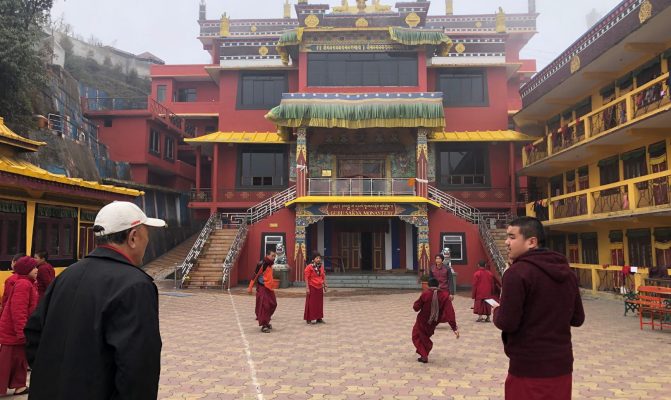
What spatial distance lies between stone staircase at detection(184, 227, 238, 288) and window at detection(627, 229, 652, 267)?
1546cm

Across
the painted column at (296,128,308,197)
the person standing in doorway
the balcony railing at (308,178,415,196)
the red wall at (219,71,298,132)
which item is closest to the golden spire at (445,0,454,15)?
the red wall at (219,71,298,132)

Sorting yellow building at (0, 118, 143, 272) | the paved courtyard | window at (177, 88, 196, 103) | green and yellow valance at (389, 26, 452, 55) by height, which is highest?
window at (177, 88, 196, 103)

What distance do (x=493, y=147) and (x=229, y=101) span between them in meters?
14.4

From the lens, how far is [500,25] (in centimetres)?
3000

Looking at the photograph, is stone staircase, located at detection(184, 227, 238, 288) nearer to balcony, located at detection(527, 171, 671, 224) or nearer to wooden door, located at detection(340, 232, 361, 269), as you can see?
wooden door, located at detection(340, 232, 361, 269)

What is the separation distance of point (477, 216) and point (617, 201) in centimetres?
798

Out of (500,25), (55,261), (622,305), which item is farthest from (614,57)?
(55,261)

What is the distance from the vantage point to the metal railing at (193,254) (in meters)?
20.9

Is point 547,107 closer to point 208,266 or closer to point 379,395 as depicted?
point 208,266

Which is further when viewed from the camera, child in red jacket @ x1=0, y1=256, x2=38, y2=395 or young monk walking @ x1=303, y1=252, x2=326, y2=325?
young monk walking @ x1=303, y1=252, x2=326, y2=325

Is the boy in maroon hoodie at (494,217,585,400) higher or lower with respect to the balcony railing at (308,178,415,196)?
lower

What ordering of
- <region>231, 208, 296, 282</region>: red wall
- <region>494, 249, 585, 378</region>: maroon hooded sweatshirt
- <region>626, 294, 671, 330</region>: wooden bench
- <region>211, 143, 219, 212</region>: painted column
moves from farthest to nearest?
<region>211, 143, 219, 212</region>: painted column → <region>231, 208, 296, 282</region>: red wall → <region>626, 294, 671, 330</region>: wooden bench → <region>494, 249, 585, 378</region>: maroon hooded sweatshirt

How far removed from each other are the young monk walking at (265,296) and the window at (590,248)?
14.1 metres

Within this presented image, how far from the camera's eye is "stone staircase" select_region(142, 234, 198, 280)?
23.4 meters
